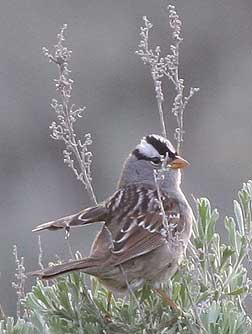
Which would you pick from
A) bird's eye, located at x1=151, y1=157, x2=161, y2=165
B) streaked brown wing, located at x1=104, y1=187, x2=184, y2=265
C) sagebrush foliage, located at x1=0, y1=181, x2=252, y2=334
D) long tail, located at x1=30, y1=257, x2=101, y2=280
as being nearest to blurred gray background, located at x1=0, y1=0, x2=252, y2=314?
bird's eye, located at x1=151, y1=157, x2=161, y2=165

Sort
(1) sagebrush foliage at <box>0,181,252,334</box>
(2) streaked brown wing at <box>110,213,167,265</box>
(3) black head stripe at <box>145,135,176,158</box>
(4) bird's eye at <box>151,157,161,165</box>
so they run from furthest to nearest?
(4) bird's eye at <box>151,157,161,165</box> < (3) black head stripe at <box>145,135,176,158</box> < (2) streaked brown wing at <box>110,213,167,265</box> < (1) sagebrush foliage at <box>0,181,252,334</box>

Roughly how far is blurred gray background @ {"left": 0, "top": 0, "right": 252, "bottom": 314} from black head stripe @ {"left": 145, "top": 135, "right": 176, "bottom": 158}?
16.4ft

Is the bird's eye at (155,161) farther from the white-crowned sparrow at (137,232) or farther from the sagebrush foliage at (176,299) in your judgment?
the sagebrush foliage at (176,299)

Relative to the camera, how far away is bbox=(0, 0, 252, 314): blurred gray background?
12.5 metres

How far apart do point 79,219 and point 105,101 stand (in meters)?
9.13

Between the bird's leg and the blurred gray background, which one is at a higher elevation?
the blurred gray background

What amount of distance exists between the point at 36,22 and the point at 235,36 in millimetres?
2285

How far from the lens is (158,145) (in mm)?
6047

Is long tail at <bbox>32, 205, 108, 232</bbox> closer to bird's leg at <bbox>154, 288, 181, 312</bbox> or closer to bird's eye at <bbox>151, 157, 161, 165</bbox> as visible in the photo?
bird's leg at <bbox>154, 288, 181, 312</bbox>

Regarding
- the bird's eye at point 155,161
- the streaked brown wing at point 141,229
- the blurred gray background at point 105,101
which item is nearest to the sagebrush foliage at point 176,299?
the streaked brown wing at point 141,229

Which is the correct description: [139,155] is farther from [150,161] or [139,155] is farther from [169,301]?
[169,301]

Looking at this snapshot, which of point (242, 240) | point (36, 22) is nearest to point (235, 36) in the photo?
point (36, 22)

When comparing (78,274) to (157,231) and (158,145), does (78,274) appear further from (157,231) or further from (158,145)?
(158,145)

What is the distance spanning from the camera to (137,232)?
18.6 ft
